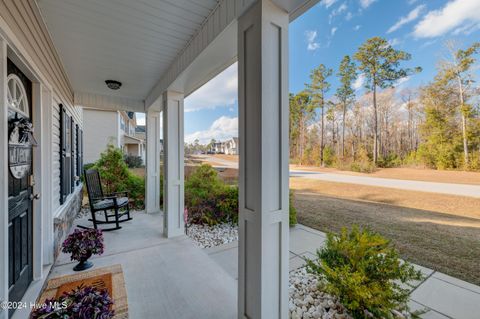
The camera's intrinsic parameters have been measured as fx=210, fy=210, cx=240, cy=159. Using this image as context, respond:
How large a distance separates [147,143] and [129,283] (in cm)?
352

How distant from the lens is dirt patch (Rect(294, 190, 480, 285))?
8.29 feet

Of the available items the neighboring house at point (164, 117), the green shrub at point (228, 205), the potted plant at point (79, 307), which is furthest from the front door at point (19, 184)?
the green shrub at point (228, 205)

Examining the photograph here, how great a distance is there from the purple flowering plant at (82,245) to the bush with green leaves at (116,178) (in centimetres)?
331

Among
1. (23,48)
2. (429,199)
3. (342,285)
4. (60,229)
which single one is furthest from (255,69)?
(429,199)

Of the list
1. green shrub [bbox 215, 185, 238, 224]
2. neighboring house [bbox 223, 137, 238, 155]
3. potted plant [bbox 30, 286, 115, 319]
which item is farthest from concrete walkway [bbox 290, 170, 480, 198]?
potted plant [bbox 30, 286, 115, 319]

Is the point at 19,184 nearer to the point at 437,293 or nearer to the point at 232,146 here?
the point at 232,146

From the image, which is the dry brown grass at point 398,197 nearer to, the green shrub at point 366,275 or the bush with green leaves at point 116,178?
the green shrub at point 366,275

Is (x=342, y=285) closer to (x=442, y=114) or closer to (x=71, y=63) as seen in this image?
(x=442, y=114)

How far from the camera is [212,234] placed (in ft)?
12.4

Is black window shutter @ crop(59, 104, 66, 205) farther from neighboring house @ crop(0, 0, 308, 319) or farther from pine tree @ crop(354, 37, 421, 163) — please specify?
pine tree @ crop(354, 37, 421, 163)

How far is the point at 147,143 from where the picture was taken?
16.9 feet

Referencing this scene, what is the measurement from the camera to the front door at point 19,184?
174 cm

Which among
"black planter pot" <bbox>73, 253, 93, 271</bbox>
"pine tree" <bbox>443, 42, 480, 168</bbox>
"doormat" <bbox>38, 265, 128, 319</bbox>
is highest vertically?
"pine tree" <bbox>443, 42, 480, 168</bbox>

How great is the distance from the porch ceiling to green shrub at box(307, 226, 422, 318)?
99.3 inches
